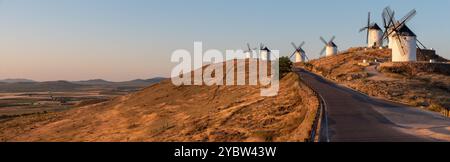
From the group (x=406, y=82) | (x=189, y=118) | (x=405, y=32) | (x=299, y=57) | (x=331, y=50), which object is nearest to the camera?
(x=189, y=118)

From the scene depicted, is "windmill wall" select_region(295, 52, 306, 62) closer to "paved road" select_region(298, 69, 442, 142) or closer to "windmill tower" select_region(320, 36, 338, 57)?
"windmill tower" select_region(320, 36, 338, 57)

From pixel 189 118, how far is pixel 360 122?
19.5 meters

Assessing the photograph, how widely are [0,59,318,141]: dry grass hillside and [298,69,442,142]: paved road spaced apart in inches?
51.3

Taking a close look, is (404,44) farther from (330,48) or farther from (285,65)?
(330,48)

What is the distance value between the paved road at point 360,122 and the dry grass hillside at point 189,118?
1.30 m

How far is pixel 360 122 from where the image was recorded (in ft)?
76.6

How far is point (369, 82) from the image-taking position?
46844 mm

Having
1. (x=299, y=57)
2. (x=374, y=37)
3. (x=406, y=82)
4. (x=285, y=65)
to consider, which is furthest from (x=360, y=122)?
(x=299, y=57)
